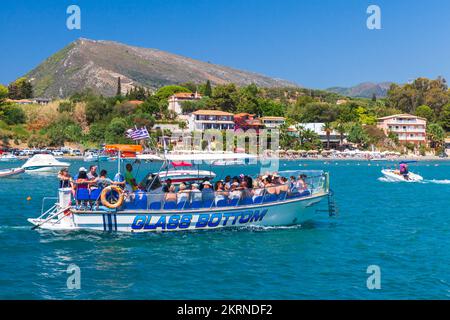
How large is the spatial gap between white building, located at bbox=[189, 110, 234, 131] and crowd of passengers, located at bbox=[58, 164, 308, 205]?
355 feet

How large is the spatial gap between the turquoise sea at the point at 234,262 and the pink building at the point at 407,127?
4862 inches

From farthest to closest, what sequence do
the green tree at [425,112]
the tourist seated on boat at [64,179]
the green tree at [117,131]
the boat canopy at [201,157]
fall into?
1. the green tree at [425,112]
2. the green tree at [117,131]
3. the boat canopy at [201,157]
4. the tourist seated on boat at [64,179]

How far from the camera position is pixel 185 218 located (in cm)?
2519

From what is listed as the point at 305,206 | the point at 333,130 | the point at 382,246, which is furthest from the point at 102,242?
the point at 333,130

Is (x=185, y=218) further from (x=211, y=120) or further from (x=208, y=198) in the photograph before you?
(x=211, y=120)

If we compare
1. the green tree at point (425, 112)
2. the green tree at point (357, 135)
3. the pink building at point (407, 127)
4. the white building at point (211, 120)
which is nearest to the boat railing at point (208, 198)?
the white building at point (211, 120)

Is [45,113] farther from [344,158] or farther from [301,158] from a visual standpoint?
[344,158]

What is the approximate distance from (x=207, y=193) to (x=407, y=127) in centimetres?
13416

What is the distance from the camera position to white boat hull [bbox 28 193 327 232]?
24.6m

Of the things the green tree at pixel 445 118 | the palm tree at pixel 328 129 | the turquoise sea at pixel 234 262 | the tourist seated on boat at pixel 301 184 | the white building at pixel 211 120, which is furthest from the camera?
the green tree at pixel 445 118

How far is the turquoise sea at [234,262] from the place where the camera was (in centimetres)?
1773

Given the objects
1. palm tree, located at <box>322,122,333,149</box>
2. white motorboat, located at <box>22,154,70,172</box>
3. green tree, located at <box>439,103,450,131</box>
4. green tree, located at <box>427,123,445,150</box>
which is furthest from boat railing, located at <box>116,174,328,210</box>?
green tree, located at <box>439,103,450,131</box>

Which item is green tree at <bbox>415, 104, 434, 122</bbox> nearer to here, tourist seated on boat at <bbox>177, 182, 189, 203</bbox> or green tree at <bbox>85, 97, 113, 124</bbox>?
green tree at <bbox>85, 97, 113, 124</bbox>

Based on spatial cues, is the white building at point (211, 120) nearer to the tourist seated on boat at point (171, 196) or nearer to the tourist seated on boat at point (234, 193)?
the tourist seated on boat at point (234, 193)
